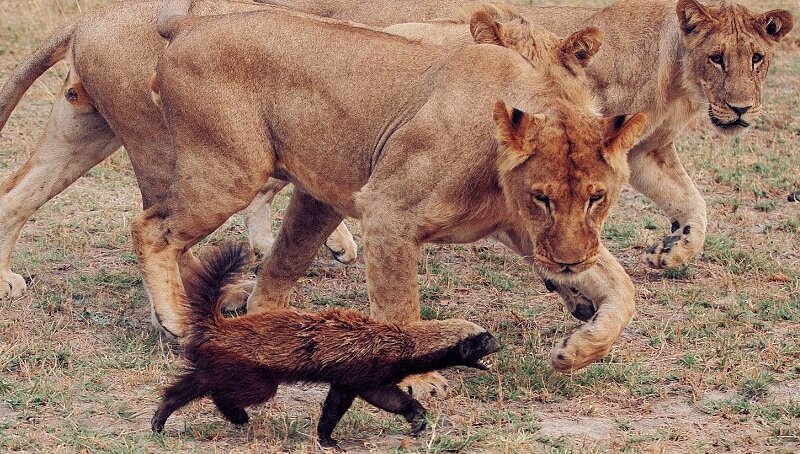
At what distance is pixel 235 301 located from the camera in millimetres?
6414

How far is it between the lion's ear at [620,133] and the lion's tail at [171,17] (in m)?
1.93

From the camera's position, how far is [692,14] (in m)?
6.88

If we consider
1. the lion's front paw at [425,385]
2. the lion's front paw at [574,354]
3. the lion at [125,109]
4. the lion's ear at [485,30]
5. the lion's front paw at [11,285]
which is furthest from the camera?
the lion's front paw at [11,285]

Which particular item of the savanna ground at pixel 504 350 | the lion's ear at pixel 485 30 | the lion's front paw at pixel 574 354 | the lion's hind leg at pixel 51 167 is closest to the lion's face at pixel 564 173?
the lion's front paw at pixel 574 354

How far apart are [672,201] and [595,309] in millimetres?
1692

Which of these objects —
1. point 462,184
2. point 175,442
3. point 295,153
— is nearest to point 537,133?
point 462,184

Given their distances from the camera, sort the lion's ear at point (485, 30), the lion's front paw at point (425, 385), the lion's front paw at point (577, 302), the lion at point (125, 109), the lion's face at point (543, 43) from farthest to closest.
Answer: the lion's ear at point (485, 30), the lion's face at point (543, 43), the lion's front paw at point (577, 302), the lion at point (125, 109), the lion's front paw at point (425, 385)

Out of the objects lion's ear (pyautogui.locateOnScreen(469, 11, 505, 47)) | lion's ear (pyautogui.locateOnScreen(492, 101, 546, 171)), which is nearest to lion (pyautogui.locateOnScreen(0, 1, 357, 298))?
lion's ear (pyautogui.locateOnScreen(469, 11, 505, 47))

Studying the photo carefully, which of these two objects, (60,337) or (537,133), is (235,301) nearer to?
(60,337)

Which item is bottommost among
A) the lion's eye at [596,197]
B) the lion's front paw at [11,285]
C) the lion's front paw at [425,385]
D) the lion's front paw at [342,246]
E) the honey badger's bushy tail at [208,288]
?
the lion's front paw at [342,246]

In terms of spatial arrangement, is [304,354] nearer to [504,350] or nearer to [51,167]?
[504,350]

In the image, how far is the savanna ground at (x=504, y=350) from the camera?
15.2ft

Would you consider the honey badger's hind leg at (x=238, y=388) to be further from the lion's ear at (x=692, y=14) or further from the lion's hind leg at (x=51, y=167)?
the lion's ear at (x=692, y=14)

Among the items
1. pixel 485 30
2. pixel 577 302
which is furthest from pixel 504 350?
pixel 485 30
